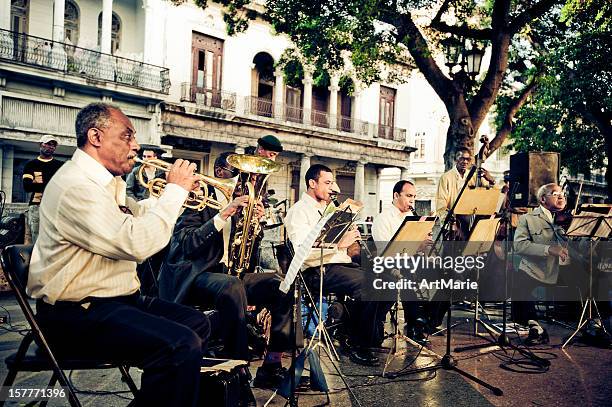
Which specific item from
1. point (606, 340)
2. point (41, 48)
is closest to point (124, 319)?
point (606, 340)

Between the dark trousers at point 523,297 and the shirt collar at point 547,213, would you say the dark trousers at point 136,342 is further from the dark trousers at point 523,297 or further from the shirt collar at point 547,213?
the shirt collar at point 547,213

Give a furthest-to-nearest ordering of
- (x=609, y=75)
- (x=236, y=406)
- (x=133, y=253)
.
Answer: (x=609, y=75) < (x=236, y=406) < (x=133, y=253)

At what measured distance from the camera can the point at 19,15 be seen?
62.5 ft

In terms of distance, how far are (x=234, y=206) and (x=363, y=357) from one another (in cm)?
230

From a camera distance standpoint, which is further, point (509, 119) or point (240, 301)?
point (509, 119)

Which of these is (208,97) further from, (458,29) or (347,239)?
(347,239)

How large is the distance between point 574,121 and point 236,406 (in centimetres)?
2003

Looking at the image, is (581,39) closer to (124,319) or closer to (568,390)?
(568,390)

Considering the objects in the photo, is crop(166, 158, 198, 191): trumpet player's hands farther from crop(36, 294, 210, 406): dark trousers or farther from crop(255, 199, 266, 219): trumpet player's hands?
crop(255, 199, 266, 219): trumpet player's hands

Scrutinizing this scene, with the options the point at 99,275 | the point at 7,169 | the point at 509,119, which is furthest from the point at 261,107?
the point at 99,275

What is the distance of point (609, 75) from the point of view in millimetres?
15430

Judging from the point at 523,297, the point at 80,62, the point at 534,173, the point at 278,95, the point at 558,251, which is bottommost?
the point at 523,297

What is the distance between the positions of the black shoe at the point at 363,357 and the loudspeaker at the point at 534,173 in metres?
6.72

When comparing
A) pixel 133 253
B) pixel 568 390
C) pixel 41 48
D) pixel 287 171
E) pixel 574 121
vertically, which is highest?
pixel 41 48
